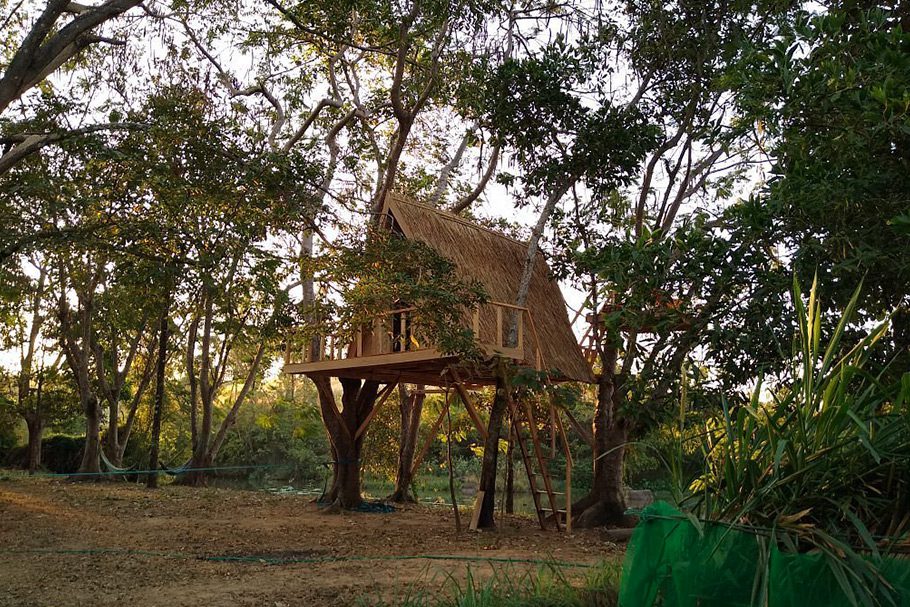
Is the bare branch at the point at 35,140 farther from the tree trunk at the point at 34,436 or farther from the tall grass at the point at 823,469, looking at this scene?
the tree trunk at the point at 34,436

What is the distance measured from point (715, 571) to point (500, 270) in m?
9.93

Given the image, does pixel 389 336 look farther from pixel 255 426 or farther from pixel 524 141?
pixel 255 426

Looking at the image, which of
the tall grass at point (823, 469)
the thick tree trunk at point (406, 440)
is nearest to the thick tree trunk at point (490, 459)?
the thick tree trunk at point (406, 440)

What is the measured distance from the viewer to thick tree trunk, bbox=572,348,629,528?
36.9ft

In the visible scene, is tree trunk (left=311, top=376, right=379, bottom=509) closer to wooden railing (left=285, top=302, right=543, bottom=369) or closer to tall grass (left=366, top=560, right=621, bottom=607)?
wooden railing (left=285, top=302, right=543, bottom=369)

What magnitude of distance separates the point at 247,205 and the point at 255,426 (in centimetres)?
1868

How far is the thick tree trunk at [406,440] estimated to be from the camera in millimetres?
14164

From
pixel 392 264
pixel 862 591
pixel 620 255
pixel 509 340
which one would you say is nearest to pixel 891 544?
pixel 862 591

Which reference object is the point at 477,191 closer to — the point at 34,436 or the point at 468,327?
the point at 468,327

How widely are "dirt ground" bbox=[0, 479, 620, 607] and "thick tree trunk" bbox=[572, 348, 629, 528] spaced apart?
83 centimetres

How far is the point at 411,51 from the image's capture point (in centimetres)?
981

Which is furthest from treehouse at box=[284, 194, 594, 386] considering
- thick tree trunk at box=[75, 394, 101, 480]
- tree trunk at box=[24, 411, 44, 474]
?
tree trunk at box=[24, 411, 44, 474]

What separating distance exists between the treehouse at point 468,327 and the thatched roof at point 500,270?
0.6 inches

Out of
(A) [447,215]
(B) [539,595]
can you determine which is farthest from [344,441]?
(B) [539,595]
